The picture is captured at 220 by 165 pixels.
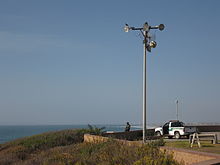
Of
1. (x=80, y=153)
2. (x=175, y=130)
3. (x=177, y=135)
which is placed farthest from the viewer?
(x=175, y=130)

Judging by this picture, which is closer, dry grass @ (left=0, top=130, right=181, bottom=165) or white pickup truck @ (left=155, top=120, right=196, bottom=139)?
dry grass @ (left=0, top=130, right=181, bottom=165)

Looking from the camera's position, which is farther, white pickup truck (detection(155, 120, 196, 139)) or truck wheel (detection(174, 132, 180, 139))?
truck wheel (detection(174, 132, 180, 139))

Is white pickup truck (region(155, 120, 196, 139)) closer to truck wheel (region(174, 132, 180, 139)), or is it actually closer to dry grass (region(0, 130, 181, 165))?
truck wheel (region(174, 132, 180, 139))

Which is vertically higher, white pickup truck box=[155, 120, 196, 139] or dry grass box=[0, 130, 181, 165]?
white pickup truck box=[155, 120, 196, 139]

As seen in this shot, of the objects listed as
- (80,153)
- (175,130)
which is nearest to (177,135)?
(175,130)

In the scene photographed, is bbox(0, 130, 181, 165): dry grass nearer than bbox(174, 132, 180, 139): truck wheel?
Yes

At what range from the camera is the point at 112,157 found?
46.5 ft

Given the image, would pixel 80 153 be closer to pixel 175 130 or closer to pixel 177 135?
pixel 177 135

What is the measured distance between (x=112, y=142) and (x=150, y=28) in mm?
6322

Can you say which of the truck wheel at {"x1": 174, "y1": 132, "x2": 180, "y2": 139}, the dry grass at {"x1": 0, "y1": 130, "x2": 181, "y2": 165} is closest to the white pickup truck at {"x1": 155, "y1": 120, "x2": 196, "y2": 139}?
the truck wheel at {"x1": 174, "y1": 132, "x2": 180, "y2": 139}

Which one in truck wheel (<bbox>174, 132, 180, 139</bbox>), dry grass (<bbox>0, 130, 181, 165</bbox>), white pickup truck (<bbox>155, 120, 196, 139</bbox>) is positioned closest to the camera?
dry grass (<bbox>0, 130, 181, 165</bbox>)

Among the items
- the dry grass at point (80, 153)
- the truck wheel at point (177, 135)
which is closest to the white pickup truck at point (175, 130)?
the truck wheel at point (177, 135)

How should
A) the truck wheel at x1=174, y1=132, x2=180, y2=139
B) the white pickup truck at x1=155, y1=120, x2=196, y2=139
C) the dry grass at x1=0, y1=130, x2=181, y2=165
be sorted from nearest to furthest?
the dry grass at x1=0, y1=130, x2=181, y2=165 < the white pickup truck at x1=155, y1=120, x2=196, y2=139 < the truck wheel at x1=174, y1=132, x2=180, y2=139

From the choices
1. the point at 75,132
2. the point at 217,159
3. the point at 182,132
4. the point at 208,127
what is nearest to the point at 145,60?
the point at 217,159
